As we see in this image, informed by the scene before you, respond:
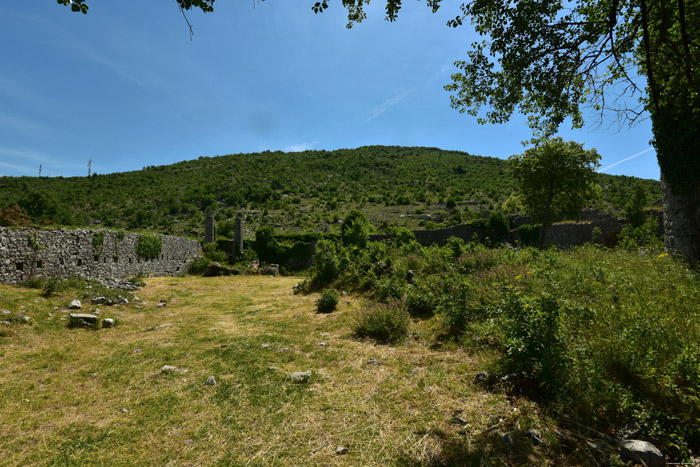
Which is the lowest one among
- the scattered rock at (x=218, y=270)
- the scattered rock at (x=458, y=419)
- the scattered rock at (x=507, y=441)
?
the scattered rock at (x=218, y=270)

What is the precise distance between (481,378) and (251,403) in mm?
2402

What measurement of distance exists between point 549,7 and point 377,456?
649cm

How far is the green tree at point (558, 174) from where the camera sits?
15.4m

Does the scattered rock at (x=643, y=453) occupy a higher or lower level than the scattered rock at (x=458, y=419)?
higher

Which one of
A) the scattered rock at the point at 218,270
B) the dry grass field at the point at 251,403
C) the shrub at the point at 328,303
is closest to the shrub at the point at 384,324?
the dry grass field at the point at 251,403

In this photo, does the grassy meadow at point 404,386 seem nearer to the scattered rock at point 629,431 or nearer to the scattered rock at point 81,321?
the scattered rock at point 629,431

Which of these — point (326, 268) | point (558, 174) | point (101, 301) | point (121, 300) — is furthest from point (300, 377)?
point (558, 174)

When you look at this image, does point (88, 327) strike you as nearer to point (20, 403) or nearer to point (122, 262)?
point (20, 403)

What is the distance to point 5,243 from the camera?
27.2 ft

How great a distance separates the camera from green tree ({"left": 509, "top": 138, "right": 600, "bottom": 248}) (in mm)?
15391

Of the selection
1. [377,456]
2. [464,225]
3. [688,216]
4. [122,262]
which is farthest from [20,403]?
[464,225]

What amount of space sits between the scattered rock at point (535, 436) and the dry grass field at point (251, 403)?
0.05m

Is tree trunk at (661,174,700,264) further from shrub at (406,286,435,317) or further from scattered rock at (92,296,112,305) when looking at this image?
scattered rock at (92,296,112,305)

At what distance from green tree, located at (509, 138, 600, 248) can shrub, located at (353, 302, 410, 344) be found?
14.4 meters
